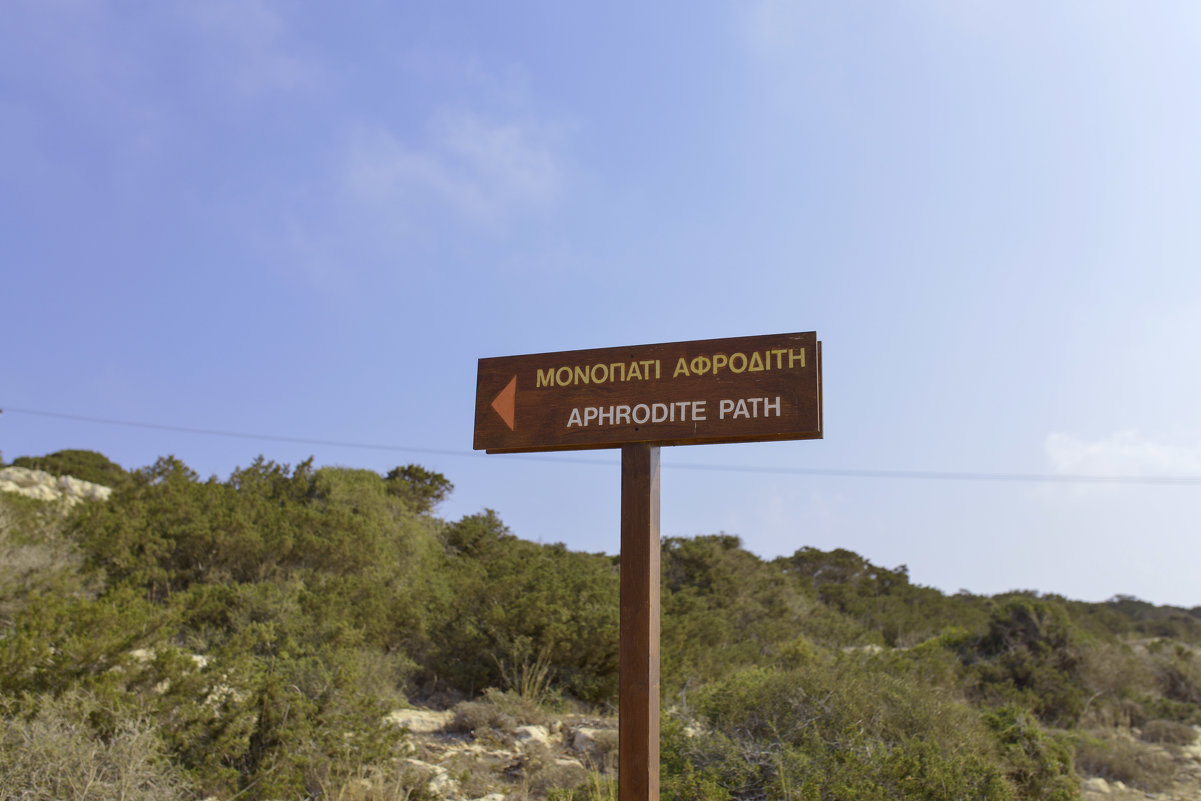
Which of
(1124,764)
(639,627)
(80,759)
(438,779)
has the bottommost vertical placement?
(1124,764)

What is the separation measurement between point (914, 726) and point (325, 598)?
773cm

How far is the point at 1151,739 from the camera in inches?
513

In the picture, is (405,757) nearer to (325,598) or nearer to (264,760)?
(264,760)

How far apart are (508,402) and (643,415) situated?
0.65 meters

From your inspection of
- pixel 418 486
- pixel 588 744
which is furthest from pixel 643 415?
pixel 418 486

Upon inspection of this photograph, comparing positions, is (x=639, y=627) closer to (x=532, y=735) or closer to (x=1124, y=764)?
(x=532, y=735)

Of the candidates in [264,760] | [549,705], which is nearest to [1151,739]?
[549,705]

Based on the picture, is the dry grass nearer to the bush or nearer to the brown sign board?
the brown sign board

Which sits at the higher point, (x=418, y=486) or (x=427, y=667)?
(x=418, y=486)

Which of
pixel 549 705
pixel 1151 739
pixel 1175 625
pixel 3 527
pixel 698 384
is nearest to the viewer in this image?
pixel 698 384

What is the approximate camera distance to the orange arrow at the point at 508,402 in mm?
3746

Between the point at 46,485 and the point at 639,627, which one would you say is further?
the point at 46,485

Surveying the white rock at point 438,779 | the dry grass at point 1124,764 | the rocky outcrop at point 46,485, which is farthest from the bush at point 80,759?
the rocky outcrop at point 46,485

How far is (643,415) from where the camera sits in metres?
3.55
